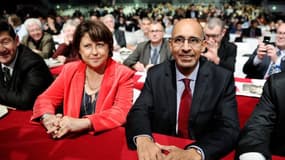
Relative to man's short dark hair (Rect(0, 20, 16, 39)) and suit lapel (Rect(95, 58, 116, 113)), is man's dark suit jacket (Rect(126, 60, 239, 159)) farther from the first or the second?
man's short dark hair (Rect(0, 20, 16, 39))

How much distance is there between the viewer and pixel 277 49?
2.74 meters

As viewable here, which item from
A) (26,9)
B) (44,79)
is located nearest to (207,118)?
(44,79)

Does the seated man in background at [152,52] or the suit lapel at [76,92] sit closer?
the suit lapel at [76,92]

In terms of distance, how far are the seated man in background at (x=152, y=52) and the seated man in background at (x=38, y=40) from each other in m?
1.32

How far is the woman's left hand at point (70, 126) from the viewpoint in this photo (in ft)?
4.35

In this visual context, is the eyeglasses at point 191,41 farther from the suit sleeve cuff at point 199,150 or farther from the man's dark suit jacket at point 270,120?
the suit sleeve cuff at point 199,150

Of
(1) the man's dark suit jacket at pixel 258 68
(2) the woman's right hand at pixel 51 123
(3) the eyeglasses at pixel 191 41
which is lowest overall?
(1) the man's dark suit jacket at pixel 258 68

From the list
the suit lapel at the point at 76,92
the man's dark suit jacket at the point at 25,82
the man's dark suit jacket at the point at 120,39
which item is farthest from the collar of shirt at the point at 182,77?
the man's dark suit jacket at the point at 120,39

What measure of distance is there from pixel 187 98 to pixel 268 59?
1.82 m

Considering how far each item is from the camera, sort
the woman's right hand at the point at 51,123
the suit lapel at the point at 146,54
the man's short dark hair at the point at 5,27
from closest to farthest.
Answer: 1. the woman's right hand at the point at 51,123
2. the man's short dark hair at the point at 5,27
3. the suit lapel at the point at 146,54

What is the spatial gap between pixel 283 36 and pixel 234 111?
165 centimetres

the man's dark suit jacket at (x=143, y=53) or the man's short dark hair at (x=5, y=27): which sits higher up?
the man's short dark hair at (x=5, y=27)

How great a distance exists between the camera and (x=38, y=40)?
4152 mm

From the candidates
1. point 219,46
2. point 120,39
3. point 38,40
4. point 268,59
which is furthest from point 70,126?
point 120,39
